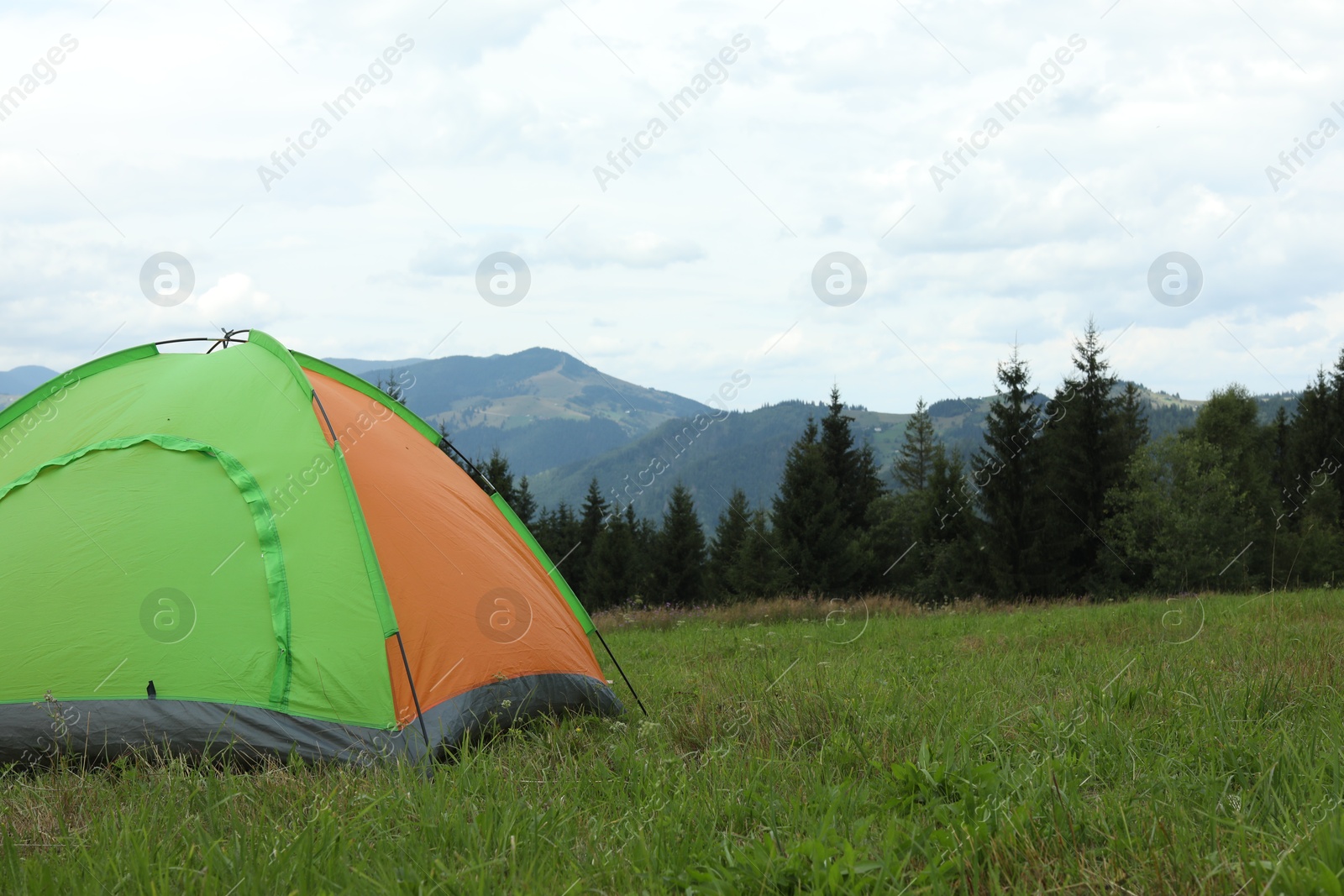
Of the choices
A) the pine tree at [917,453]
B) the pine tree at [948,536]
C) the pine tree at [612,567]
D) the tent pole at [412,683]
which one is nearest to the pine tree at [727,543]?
the pine tree at [612,567]

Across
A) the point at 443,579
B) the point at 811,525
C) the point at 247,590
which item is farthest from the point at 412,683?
the point at 811,525

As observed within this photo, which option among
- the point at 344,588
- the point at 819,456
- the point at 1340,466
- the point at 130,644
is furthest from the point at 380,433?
the point at 1340,466

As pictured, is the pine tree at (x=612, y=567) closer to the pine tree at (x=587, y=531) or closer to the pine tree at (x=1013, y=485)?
the pine tree at (x=587, y=531)

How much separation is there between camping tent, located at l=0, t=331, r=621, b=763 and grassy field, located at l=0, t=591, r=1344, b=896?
0.28 metres

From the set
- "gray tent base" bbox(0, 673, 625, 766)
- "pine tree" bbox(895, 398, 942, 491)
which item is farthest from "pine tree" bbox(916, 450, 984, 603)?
"gray tent base" bbox(0, 673, 625, 766)

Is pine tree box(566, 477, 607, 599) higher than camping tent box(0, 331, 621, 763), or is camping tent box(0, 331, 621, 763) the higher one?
camping tent box(0, 331, 621, 763)

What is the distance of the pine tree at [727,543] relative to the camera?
170 feet

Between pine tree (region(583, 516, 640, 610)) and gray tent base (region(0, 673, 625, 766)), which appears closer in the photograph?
gray tent base (region(0, 673, 625, 766))

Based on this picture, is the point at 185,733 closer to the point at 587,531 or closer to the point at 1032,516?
the point at 1032,516

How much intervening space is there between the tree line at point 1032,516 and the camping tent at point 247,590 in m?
26.0

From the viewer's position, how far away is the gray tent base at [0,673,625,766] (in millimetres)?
4027

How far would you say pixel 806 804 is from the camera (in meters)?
2.97

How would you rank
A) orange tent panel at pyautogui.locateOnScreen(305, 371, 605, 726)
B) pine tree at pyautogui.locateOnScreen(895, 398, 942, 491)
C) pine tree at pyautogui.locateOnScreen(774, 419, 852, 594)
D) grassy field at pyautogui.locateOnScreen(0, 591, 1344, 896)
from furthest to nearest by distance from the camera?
1. pine tree at pyautogui.locateOnScreen(895, 398, 942, 491)
2. pine tree at pyautogui.locateOnScreen(774, 419, 852, 594)
3. orange tent panel at pyautogui.locateOnScreen(305, 371, 605, 726)
4. grassy field at pyautogui.locateOnScreen(0, 591, 1344, 896)

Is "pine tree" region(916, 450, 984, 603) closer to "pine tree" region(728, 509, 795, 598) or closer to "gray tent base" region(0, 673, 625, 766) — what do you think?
"pine tree" region(728, 509, 795, 598)
